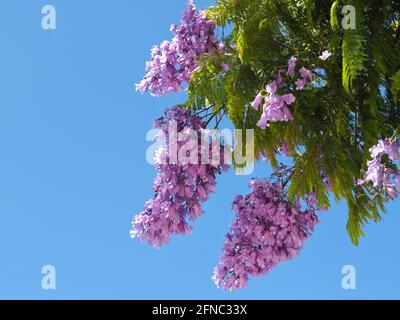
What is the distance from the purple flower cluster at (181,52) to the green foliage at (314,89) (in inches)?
13.0

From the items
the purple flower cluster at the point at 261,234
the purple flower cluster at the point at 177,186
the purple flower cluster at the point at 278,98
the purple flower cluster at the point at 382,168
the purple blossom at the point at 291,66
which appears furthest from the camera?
the purple flower cluster at the point at 261,234

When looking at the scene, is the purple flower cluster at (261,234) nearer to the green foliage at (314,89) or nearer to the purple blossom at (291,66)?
the green foliage at (314,89)

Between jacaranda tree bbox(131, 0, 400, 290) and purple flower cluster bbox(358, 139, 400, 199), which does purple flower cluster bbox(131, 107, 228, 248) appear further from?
purple flower cluster bbox(358, 139, 400, 199)

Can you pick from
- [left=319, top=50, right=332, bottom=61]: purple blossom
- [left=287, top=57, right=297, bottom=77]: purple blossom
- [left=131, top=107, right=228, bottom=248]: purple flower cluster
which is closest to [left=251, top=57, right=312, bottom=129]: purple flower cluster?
[left=287, top=57, right=297, bottom=77]: purple blossom

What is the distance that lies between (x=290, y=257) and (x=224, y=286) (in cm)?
83

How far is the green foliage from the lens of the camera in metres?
7.46

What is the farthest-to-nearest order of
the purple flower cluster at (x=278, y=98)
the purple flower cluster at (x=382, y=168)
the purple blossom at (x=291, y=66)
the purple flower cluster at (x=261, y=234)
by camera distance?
the purple flower cluster at (x=261, y=234) < the purple blossom at (x=291, y=66) < the purple flower cluster at (x=278, y=98) < the purple flower cluster at (x=382, y=168)

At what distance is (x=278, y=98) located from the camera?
7266mm

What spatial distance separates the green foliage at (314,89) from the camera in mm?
7465

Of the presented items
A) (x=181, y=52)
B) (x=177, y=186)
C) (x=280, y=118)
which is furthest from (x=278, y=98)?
(x=181, y=52)

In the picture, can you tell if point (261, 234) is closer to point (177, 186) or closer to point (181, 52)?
point (177, 186)

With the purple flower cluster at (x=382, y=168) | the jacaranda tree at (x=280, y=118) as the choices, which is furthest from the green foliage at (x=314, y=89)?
the purple flower cluster at (x=382, y=168)
